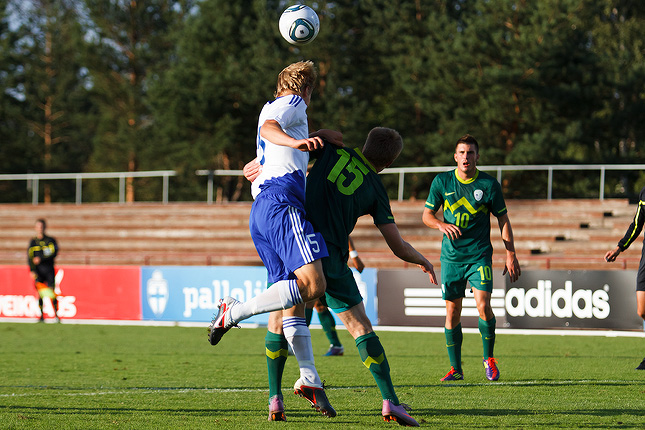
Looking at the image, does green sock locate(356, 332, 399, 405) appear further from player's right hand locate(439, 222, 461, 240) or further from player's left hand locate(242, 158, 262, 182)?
player's right hand locate(439, 222, 461, 240)

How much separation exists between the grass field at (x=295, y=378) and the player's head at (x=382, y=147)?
1.72 metres

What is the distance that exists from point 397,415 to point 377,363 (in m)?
0.36

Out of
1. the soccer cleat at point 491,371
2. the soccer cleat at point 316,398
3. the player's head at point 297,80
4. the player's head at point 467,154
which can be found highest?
the player's head at point 297,80

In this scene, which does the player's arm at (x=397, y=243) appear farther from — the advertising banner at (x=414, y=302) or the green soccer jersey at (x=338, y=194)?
the advertising banner at (x=414, y=302)

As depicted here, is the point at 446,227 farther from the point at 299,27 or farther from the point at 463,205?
the point at 299,27

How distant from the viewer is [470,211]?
7.96 meters

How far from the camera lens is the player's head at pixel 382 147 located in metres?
5.68

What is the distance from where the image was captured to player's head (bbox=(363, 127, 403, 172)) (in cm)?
568

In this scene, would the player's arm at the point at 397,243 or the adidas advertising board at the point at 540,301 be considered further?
the adidas advertising board at the point at 540,301

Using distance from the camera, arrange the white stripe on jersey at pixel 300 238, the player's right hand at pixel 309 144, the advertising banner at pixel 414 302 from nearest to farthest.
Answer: the player's right hand at pixel 309 144 < the white stripe on jersey at pixel 300 238 < the advertising banner at pixel 414 302

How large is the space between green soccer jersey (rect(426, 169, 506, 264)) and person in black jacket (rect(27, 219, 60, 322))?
1165 centimetres

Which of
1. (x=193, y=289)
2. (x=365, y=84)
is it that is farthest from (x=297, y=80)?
(x=365, y=84)

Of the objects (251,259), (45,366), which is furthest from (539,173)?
(45,366)

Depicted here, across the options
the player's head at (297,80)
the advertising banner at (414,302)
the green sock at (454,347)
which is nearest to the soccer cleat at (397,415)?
the player's head at (297,80)
